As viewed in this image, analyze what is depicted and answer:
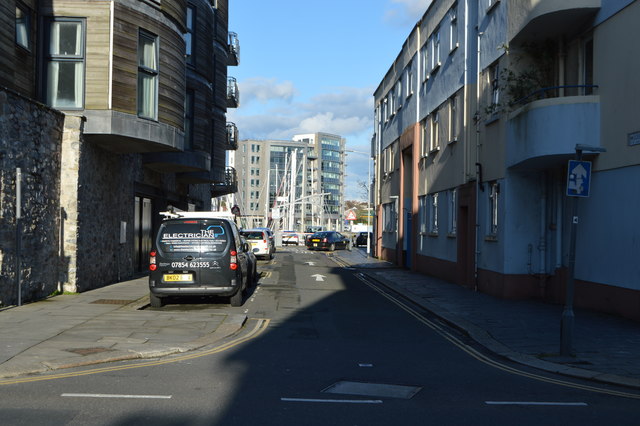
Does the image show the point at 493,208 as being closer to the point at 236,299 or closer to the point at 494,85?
the point at 494,85

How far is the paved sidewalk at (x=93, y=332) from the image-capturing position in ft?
28.8

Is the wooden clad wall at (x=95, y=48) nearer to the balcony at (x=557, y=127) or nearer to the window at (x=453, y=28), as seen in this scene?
the balcony at (x=557, y=127)

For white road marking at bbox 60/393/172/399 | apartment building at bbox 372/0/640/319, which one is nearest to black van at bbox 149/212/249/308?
apartment building at bbox 372/0/640/319

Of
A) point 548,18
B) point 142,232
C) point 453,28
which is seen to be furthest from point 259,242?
point 548,18

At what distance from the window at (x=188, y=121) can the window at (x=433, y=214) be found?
9374mm

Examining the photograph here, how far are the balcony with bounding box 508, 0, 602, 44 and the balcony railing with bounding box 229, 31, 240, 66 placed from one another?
72.7 feet

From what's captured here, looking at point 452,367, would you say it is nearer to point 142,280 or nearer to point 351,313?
point 351,313

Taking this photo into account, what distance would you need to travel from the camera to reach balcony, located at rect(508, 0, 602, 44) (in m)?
14.4

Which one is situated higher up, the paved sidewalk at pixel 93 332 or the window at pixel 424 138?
the window at pixel 424 138

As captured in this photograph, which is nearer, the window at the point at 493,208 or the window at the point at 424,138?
the window at the point at 493,208

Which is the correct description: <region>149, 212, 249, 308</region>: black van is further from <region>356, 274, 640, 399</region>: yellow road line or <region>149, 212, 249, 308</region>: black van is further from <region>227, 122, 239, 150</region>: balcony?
<region>227, 122, 239, 150</region>: balcony

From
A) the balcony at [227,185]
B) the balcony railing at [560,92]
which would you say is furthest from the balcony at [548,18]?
the balcony at [227,185]

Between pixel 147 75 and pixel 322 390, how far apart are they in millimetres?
12716

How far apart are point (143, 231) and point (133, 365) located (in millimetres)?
16327
